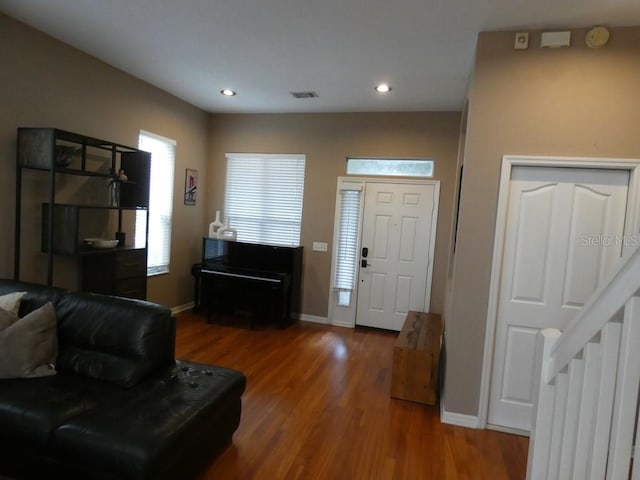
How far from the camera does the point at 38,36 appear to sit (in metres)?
3.15

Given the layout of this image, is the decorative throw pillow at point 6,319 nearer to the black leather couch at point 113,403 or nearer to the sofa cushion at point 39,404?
the black leather couch at point 113,403

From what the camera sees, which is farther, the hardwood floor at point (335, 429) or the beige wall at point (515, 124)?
the beige wall at point (515, 124)

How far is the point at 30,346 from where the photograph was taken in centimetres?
219

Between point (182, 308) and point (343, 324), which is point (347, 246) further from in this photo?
point (182, 308)

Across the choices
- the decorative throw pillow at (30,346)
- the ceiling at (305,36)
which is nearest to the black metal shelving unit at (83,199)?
the ceiling at (305,36)

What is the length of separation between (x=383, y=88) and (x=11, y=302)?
12.0 ft

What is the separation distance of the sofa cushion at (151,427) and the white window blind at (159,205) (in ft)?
8.72

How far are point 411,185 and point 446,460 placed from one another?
10.5 ft

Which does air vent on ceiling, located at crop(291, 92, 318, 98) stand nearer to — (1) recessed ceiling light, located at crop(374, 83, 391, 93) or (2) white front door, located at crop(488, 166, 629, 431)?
(1) recessed ceiling light, located at crop(374, 83, 391, 93)

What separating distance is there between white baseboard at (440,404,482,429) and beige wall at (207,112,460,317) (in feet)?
6.45

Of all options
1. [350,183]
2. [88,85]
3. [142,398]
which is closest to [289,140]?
[350,183]

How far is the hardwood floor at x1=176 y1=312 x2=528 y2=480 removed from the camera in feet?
7.48

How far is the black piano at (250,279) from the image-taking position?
15.7 feet

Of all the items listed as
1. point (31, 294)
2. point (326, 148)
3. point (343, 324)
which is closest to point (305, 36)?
point (326, 148)
